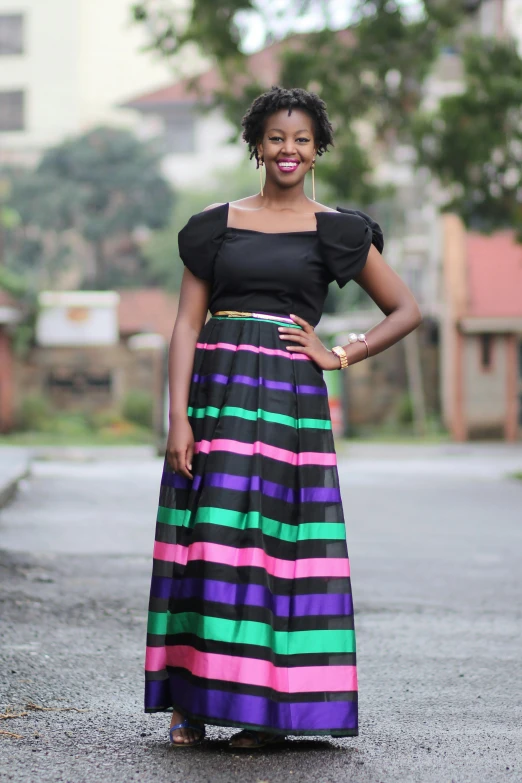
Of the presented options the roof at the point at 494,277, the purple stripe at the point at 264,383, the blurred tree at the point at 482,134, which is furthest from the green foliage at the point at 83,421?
→ the purple stripe at the point at 264,383

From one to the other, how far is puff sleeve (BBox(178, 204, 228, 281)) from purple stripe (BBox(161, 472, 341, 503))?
61 cm

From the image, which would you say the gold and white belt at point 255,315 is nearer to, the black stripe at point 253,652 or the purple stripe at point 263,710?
the black stripe at point 253,652

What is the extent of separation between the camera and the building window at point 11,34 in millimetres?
72438

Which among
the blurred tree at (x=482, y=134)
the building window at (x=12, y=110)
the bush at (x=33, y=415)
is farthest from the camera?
the building window at (x=12, y=110)

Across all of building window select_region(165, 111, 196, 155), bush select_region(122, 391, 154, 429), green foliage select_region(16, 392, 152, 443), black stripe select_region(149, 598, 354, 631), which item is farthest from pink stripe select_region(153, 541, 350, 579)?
building window select_region(165, 111, 196, 155)

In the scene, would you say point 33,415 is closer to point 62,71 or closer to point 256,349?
point 256,349

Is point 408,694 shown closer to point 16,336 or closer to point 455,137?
point 455,137

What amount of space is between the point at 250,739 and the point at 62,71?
69806mm

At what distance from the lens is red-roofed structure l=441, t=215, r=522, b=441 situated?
3306cm

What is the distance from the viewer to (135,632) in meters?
6.23

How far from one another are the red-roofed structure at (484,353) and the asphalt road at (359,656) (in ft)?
65.2

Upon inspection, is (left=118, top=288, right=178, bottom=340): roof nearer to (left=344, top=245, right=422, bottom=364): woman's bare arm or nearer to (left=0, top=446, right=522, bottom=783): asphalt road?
(left=0, top=446, right=522, bottom=783): asphalt road

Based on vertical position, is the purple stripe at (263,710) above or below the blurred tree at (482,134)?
below

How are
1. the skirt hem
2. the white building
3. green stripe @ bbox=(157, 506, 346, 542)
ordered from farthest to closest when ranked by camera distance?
1. the white building
2. green stripe @ bbox=(157, 506, 346, 542)
3. the skirt hem
